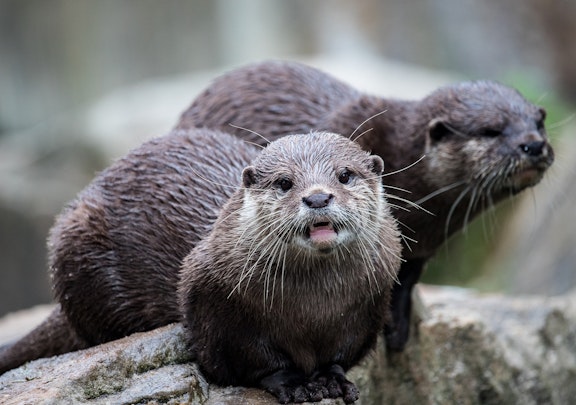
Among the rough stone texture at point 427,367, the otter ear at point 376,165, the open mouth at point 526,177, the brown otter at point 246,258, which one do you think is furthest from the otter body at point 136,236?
the open mouth at point 526,177

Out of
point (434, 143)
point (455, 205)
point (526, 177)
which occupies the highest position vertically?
point (434, 143)

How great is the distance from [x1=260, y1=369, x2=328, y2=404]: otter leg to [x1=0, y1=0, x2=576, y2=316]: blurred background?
196 cm

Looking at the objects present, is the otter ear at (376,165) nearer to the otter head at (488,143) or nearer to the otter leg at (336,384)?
the otter leg at (336,384)

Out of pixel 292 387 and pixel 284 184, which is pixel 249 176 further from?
pixel 292 387

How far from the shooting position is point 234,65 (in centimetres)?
1520

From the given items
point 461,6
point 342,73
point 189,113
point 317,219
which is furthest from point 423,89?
point 317,219

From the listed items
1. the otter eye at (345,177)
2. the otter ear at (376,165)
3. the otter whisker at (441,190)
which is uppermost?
the otter eye at (345,177)

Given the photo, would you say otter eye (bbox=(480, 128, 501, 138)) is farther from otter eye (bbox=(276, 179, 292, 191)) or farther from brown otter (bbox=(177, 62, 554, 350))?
otter eye (bbox=(276, 179, 292, 191))

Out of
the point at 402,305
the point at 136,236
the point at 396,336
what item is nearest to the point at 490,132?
the point at 402,305

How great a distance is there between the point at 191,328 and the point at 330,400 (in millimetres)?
552

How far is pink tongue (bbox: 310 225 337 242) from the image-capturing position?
121 inches

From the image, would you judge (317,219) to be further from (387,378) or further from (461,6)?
(461,6)

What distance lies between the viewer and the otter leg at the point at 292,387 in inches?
136

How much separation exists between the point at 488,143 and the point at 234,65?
11.0 metres
